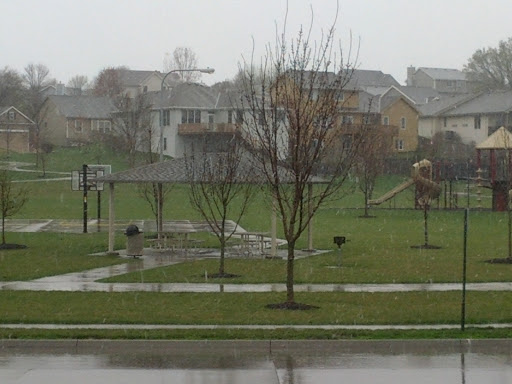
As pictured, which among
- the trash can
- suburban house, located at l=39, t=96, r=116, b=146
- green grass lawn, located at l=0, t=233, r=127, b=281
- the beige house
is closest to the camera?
green grass lawn, located at l=0, t=233, r=127, b=281

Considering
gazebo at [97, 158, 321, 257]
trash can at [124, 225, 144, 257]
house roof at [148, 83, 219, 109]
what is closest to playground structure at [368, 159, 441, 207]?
gazebo at [97, 158, 321, 257]

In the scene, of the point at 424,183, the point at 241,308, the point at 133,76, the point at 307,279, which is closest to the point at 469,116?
the point at 424,183

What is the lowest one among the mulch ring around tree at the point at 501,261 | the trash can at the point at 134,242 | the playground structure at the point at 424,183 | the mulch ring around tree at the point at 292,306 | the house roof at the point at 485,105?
the mulch ring around tree at the point at 292,306

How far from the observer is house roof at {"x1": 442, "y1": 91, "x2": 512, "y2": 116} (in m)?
84.2

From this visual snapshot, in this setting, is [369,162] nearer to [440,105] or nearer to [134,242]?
[134,242]

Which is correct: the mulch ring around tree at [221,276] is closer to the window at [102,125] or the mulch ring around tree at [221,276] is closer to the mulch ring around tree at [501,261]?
the mulch ring around tree at [501,261]

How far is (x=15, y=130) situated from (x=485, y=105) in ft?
154

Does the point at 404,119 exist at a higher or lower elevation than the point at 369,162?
higher

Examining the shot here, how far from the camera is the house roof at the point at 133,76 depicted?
13175 cm

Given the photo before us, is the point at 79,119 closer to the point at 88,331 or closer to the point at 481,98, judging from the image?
the point at 481,98

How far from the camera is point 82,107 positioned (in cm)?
10094

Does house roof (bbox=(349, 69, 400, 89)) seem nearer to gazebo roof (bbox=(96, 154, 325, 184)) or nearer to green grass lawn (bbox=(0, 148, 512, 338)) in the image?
green grass lawn (bbox=(0, 148, 512, 338))

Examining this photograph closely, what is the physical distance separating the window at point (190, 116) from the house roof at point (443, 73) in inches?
2638

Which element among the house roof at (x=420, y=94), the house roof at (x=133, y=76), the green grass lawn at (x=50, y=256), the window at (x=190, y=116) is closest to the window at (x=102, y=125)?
the window at (x=190, y=116)
